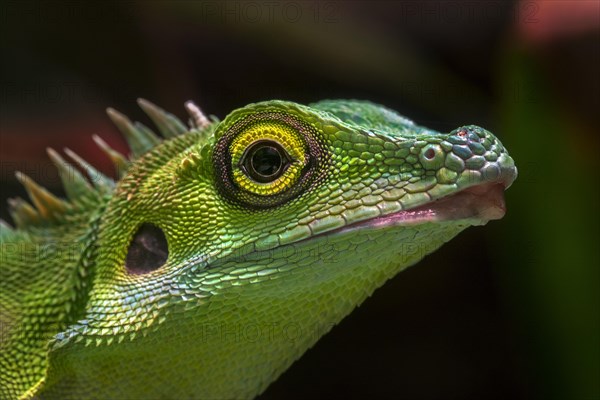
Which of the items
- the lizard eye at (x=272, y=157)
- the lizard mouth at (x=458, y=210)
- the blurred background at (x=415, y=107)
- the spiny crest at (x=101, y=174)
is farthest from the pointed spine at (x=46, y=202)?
the lizard mouth at (x=458, y=210)

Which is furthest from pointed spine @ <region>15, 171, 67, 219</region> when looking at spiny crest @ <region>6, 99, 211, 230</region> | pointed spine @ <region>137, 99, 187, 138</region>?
pointed spine @ <region>137, 99, 187, 138</region>

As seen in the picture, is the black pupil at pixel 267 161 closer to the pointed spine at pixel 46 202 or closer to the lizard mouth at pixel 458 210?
the lizard mouth at pixel 458 210

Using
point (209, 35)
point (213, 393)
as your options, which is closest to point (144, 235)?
point (213, 393)

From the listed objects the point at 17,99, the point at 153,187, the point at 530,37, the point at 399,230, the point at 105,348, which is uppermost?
the point at 17,99

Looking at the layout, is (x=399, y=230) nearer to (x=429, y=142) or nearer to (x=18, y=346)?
(x=429, y=142)

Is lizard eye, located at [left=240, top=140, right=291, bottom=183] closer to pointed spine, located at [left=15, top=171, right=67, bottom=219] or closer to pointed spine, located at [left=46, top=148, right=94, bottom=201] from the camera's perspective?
pointed spine, located at [left=46, top=148, right=94, bottom=201]

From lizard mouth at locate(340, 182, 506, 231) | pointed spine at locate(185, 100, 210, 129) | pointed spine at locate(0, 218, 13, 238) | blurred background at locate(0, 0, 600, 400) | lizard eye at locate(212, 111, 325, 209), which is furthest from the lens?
blurred background at locate(0, 0, 600, 400)
